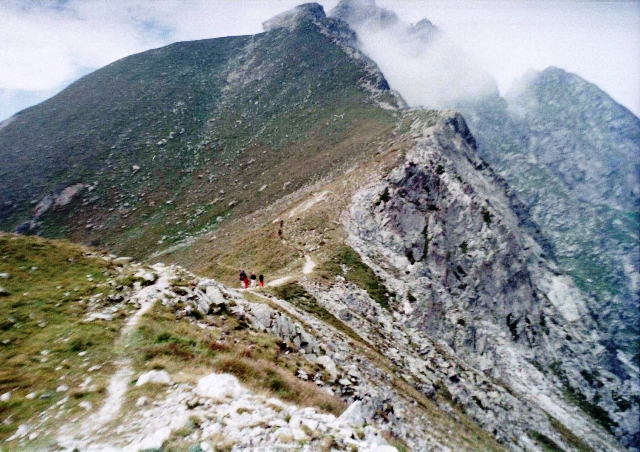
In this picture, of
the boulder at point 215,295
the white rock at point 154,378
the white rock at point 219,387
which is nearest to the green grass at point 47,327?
the white rock at point 154,378

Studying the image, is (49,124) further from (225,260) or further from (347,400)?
(347,400)

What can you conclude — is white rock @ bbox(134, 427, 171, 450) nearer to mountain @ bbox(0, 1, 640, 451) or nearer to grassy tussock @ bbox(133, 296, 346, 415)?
mountain @ bbox(0, 1, 640, 451)

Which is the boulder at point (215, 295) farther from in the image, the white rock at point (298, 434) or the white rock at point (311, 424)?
the white rock at point (298, 434)

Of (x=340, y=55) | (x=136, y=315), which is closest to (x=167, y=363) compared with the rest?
(x=136, y=315)

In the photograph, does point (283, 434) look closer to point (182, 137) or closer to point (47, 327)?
point (47, 327)

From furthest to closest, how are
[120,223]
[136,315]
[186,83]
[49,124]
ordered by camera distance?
[186,83] < [49,124] < [120,223] < [136,315]

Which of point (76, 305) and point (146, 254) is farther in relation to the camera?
point (146, 254)

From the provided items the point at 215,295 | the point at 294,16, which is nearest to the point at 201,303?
the point at 215,295
